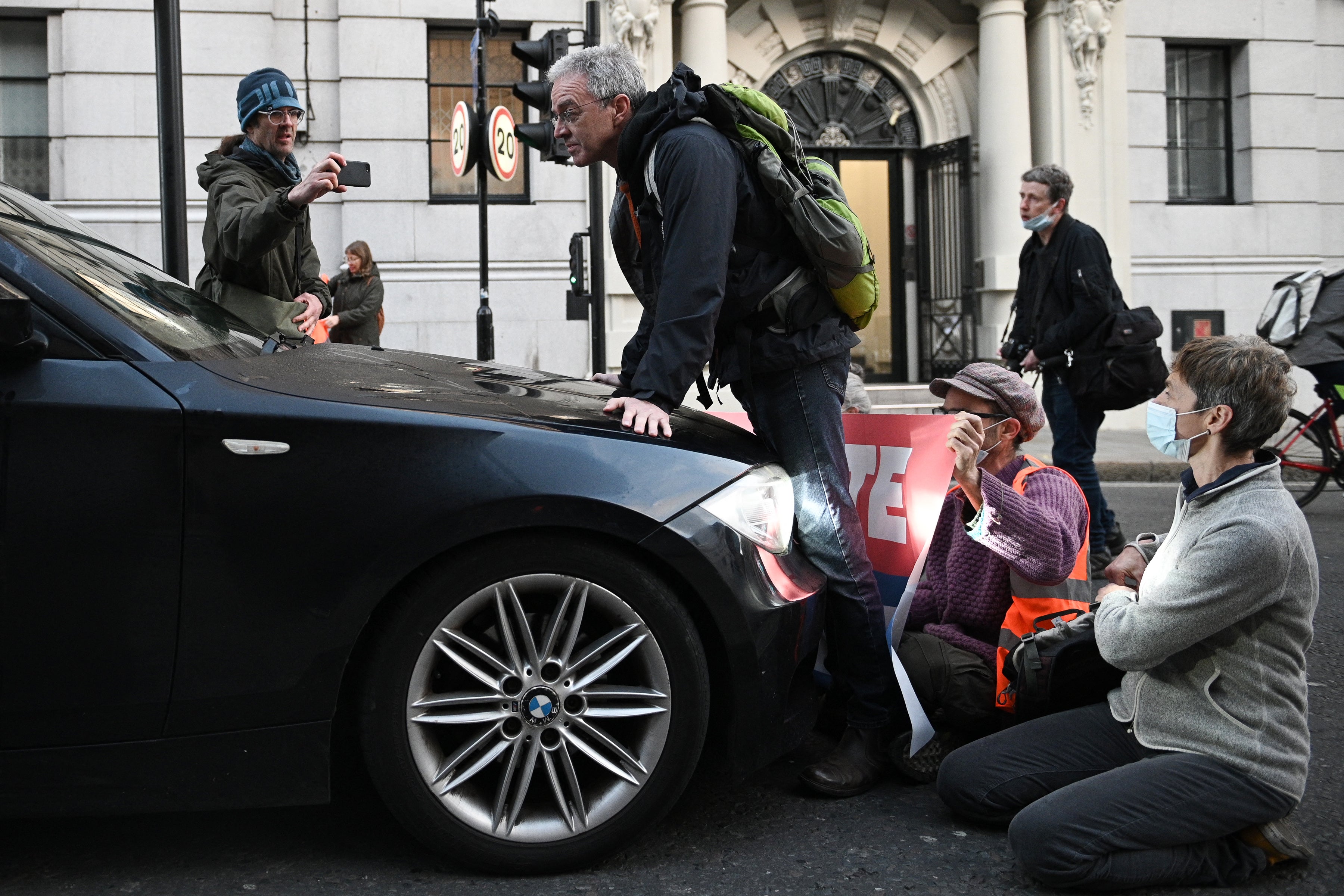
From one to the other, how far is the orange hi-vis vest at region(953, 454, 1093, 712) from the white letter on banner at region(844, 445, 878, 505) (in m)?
0.44

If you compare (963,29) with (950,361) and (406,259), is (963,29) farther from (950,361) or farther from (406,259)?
(406,259)

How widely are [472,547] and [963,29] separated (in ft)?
45.4

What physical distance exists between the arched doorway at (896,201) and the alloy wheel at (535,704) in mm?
12239

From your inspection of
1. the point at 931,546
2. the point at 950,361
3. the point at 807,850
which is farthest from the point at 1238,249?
the point at 807,850

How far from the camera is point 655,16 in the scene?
1327cm

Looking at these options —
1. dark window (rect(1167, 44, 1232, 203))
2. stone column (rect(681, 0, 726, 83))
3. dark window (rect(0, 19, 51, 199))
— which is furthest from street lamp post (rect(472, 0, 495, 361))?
dark window (rect(1167, 44, 1232, 203))

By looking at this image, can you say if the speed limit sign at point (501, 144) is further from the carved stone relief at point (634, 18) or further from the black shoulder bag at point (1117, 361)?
the black shoulder bag at point (1117, 361)

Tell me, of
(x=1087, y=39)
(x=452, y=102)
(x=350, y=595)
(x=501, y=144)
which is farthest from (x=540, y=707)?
(x=1087, y=39)

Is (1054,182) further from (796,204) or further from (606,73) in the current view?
(606,73)

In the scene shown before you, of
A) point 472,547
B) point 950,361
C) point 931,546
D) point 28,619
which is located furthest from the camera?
point 950,361

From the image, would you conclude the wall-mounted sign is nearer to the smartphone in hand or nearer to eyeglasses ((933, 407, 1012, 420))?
eyeglasses ((933, 407, 1012, 420))

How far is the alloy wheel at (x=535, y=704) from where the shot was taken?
2664 mm

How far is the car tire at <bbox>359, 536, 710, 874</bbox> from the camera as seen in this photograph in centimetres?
265

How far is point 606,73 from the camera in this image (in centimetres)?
330
